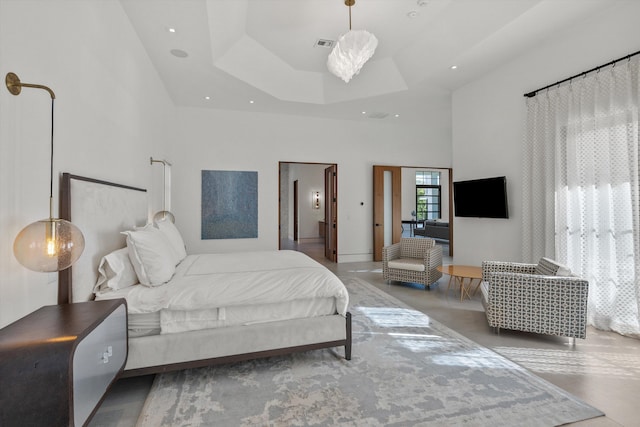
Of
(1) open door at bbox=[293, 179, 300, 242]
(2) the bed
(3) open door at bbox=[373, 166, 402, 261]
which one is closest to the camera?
(2) the bed

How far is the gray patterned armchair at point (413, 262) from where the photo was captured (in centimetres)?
472

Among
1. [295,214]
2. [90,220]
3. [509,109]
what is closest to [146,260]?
[90,220]

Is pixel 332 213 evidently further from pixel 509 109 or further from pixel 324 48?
pixel 509 109

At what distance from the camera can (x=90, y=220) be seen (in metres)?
2.22

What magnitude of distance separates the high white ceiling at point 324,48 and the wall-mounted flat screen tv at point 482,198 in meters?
1.73

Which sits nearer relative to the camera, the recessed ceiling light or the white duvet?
the white duvet

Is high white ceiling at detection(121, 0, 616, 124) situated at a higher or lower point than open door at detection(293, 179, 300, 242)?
higher

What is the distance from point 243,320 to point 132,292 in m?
0.83

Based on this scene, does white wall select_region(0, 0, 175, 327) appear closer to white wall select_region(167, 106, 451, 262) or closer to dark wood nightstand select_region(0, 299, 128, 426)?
dark wood nightstand select_region(0, 299, 128, 426)

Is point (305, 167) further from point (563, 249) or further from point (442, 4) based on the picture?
point (563, 249)

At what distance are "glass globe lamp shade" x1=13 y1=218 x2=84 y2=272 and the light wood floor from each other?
1104mm

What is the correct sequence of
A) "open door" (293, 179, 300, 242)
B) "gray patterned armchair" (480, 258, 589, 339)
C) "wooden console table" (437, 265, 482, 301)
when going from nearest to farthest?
"gray patterned armchair" (480, 258, 589, 339) → "wooden console table" (437, 265, 482, 301) → "open door" (293, 179, 300, 242)

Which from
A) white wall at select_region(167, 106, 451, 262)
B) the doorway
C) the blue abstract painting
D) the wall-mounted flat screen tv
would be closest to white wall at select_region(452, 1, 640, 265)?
the wall-mounted flat screen tv

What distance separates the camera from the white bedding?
2.18 metres
